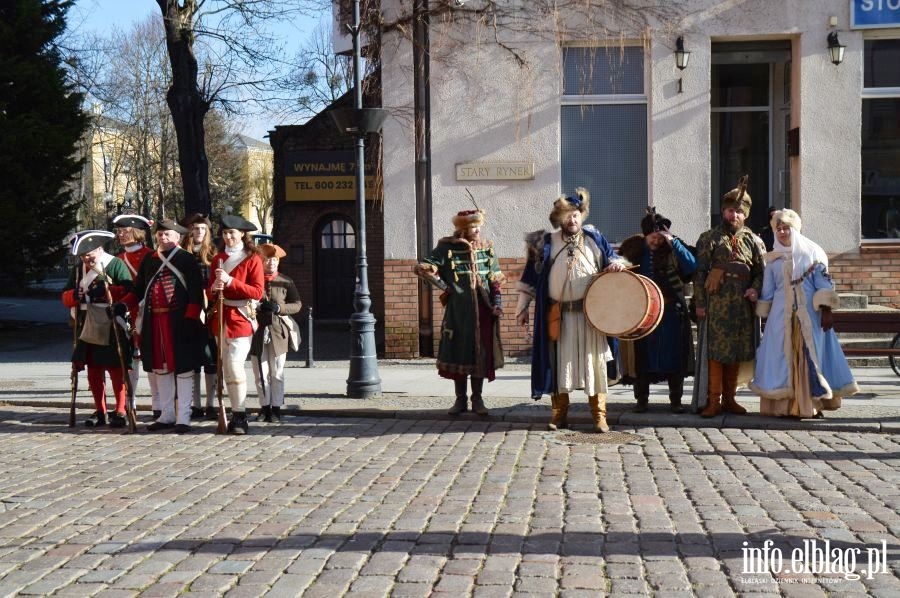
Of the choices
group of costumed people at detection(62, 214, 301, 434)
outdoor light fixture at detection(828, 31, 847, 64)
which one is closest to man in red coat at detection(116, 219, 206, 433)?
group of costumed people at detection(62, 214, 301, 434)

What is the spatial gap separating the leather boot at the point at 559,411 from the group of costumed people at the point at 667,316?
0.04 feet

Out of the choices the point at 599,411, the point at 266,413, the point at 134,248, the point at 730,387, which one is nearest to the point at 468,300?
the point at 599,411

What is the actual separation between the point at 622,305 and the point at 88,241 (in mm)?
4878

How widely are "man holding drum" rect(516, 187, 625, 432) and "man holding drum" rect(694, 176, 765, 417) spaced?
100cm

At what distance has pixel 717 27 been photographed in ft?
51.4

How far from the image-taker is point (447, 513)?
6.71 m

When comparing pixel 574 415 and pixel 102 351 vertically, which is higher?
pixel 102 351

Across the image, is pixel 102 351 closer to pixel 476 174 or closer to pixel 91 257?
pixel 91 257

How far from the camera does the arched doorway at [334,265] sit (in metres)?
28.2

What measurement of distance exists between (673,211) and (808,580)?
11.0 m

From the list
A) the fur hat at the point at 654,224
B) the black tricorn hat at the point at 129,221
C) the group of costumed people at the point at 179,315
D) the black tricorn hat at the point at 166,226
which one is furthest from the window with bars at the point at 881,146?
the black tricorn hat at the point at 129,221

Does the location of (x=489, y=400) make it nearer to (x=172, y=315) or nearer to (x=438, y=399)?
(x=438, y=399)

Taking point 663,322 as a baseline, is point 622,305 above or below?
above

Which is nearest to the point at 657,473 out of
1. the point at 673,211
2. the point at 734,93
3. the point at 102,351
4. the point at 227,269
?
the point at 227,269
